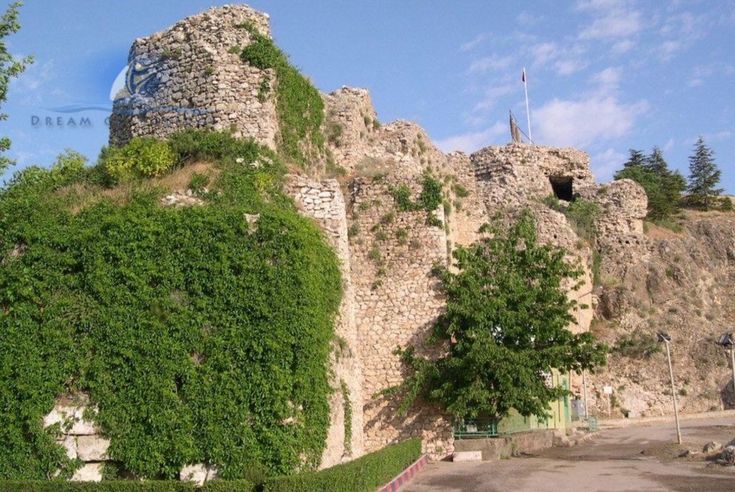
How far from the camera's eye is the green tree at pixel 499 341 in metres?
18.3

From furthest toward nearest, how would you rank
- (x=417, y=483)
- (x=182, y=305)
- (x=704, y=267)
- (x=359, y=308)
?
(x=704, y=267)
(x=359, y=308)
(x=417, y=483)
(x=182, y=305)

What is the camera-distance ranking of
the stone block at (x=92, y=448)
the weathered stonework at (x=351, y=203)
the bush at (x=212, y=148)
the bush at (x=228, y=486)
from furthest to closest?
the bush at (x=212, y=148), the weathered stonework at (x=351, y=203), the stone block at (x=92, y=448), the bush at (x=228, y=486)

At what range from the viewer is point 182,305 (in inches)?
509

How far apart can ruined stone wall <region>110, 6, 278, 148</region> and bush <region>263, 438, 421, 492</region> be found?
7753 millimetres

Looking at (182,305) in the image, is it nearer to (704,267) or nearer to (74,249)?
(74,249)

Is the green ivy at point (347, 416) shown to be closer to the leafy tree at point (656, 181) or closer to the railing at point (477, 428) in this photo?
the railing at point (477, 428)

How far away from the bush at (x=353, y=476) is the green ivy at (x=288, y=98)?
7723 millimetres

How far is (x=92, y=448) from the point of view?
12.3m

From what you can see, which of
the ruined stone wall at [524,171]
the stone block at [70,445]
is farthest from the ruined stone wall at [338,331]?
the ruined stone wall at [524,171]

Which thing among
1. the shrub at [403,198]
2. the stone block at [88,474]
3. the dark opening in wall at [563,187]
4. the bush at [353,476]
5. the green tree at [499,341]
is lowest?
the bush at [353,476]

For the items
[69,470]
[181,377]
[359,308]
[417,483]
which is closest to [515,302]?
[359,308]

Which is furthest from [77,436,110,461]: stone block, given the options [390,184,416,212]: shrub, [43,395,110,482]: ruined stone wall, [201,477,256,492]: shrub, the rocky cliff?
[390,184,416,212]: shrub

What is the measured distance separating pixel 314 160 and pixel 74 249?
8.05m

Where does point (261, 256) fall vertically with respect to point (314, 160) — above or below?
below
